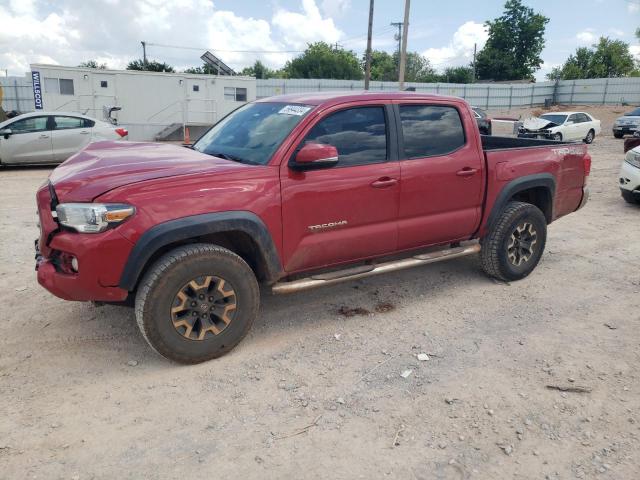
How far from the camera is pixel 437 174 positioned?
4379 mm

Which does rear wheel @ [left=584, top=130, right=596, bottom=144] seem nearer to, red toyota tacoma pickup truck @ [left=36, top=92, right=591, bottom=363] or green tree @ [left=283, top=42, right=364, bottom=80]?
red toyota tacoma pickup truck @ [left=36, top=92, right=591, bottom=363]

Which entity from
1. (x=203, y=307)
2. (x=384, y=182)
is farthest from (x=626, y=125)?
(x=203, y=307)

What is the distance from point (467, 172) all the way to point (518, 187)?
739 mm

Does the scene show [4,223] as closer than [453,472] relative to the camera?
No

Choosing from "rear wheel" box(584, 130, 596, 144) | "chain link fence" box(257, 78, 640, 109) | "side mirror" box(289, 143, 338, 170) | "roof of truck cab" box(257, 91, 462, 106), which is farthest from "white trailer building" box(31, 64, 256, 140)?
"side mirror" box(289, 143, 338, 170)

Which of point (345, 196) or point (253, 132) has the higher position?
point (253, 132)

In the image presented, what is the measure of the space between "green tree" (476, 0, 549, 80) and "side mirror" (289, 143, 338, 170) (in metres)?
→ 68.8

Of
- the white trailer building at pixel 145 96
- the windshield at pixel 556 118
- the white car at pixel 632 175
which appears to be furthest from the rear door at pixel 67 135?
the windshield at pixel 556 118

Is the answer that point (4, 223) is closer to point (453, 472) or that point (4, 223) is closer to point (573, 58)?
point (453, 472)

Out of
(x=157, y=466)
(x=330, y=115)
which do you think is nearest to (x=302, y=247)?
(x=330, y=115)

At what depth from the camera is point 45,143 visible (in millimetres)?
12508

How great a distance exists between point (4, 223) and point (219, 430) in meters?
5.81

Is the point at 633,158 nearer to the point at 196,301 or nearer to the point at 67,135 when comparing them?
the point at 196,301

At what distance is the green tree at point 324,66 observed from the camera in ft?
209
